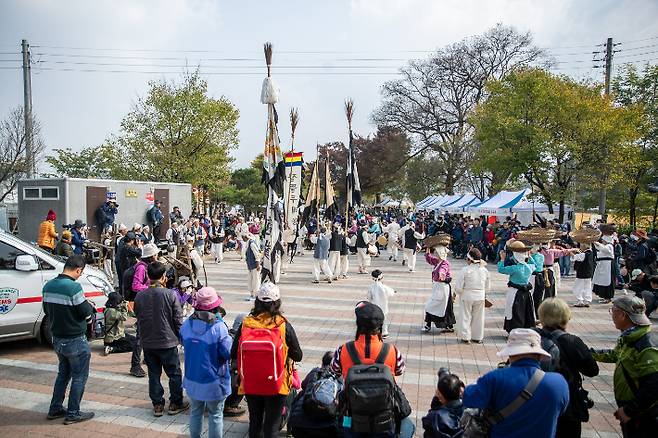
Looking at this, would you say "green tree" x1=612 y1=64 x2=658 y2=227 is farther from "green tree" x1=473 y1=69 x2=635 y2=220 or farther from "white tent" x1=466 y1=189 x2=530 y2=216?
"white tent" x1=466 y1=189 x2=530 y2=216

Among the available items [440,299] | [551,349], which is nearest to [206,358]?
[551,349]

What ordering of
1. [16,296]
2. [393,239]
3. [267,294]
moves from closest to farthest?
[267,294]
[16,296]
[393,239]

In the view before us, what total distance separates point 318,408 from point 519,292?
5604mm

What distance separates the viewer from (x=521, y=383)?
313 centimetres

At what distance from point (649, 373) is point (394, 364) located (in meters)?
1.93

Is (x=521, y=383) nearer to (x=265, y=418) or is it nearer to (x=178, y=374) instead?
(x=265, y=418)

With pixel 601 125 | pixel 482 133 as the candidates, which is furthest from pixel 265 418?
pixel 482 133

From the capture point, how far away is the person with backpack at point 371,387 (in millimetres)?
3400

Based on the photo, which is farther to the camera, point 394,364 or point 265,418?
point 265,418

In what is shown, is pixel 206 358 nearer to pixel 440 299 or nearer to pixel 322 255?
pixel 440 299

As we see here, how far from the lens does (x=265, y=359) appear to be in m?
4.01

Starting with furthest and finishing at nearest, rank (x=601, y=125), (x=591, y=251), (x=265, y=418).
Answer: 1. (x=601, y=125)
2. (x=591, y=251)
3. (x=265, y=418)

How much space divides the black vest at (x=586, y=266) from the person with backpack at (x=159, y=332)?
10.1 m

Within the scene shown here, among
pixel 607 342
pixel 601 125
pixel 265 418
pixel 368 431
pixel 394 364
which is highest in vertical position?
pixel 601 125
